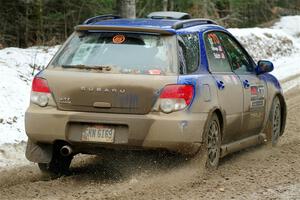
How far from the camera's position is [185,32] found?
7.03 meters

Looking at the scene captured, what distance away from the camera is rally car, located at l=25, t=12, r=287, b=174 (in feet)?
20.8

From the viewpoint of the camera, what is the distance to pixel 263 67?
27.5 feet

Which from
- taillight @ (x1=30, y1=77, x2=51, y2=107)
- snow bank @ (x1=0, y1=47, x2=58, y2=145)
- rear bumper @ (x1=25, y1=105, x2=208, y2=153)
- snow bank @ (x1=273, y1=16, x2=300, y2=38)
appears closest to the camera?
rear bumper @ (x1=25, y1=105, x2=208, y2=153)

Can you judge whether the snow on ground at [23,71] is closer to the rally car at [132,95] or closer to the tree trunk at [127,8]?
the rally car at [132,95]

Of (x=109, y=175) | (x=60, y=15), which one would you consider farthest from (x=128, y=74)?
(x=60, y=15)

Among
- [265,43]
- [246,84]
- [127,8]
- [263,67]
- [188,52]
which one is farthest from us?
[265,43]

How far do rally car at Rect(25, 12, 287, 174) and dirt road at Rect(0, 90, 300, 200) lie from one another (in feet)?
0.90

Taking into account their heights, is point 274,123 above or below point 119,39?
below

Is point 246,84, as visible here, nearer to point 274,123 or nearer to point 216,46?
point 216,46

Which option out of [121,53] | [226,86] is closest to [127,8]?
[226,86]

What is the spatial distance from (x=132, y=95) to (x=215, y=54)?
1.56 meters

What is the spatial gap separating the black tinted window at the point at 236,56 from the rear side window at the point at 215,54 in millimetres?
160

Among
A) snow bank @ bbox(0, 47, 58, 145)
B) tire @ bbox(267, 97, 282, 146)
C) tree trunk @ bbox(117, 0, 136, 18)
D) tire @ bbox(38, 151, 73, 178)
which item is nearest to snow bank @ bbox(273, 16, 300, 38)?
tree trunk @ bbox(117, 0, 136, 18)

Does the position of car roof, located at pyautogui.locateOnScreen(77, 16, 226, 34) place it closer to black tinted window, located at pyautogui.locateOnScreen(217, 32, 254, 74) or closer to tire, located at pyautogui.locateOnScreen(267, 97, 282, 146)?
black tinted window, located at pyautogui.locateOnScreen(217, 32, 254, 74)
